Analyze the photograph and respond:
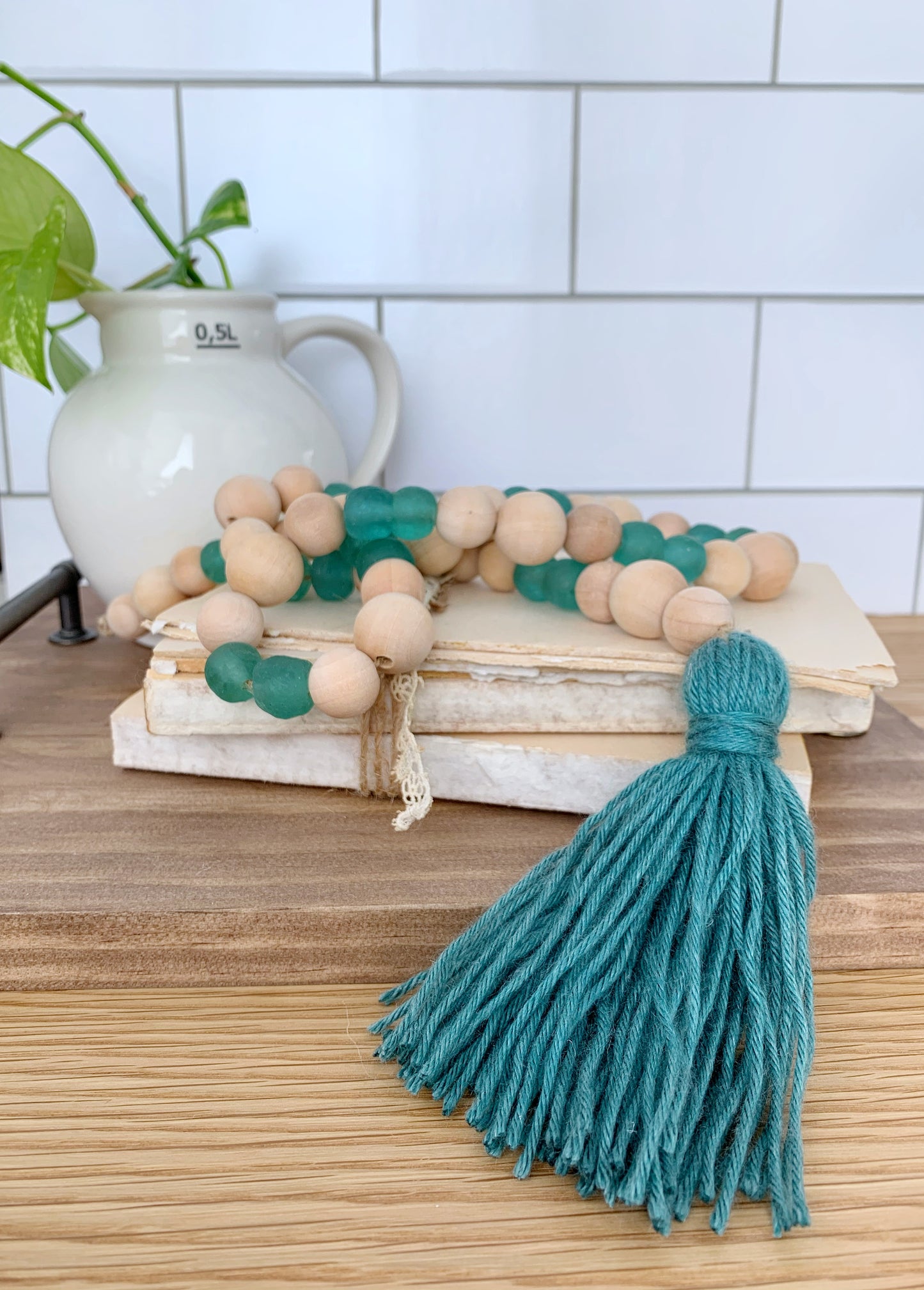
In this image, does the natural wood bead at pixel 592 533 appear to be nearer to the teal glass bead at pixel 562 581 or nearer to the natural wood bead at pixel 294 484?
the teal glass bead at pixel 562 581

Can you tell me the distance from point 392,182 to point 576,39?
17 cm

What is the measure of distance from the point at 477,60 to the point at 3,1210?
0.75 meters

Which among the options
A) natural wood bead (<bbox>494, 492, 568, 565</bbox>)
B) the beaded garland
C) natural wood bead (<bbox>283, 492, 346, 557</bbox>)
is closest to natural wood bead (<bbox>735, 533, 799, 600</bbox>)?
the beaded garland

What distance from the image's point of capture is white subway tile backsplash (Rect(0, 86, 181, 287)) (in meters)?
0.73

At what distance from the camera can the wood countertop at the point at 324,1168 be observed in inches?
9.9

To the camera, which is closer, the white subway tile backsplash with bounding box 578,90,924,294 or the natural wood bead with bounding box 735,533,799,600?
the natural wood bead with bounding box 735,533,799,600

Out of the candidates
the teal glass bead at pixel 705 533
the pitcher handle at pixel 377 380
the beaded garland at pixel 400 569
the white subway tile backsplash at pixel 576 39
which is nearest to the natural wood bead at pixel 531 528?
the beaded garland at pixel 400 569

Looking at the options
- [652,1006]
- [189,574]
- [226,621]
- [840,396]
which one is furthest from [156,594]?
[840,396]

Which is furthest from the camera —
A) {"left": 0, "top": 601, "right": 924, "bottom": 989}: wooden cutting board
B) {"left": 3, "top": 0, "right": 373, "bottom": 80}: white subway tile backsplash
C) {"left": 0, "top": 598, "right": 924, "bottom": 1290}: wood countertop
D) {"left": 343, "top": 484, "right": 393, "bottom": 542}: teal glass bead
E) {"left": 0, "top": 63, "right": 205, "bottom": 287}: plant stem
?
{"left": 3, "top": 0, "right": 373, "bottom": 80}: white subway tile backsplash

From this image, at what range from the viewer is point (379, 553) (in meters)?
0.47

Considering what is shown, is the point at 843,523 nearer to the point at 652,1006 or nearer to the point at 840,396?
the point at 840,396

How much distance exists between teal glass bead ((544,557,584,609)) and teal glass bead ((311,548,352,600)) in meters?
0.10

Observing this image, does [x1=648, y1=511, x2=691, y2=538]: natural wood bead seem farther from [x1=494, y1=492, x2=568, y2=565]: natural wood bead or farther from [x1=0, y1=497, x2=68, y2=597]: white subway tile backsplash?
[x1=0, y1=497, x2=68, y2=597]: white subway tile backsplash

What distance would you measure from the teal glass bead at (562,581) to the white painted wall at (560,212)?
34 centimetres
